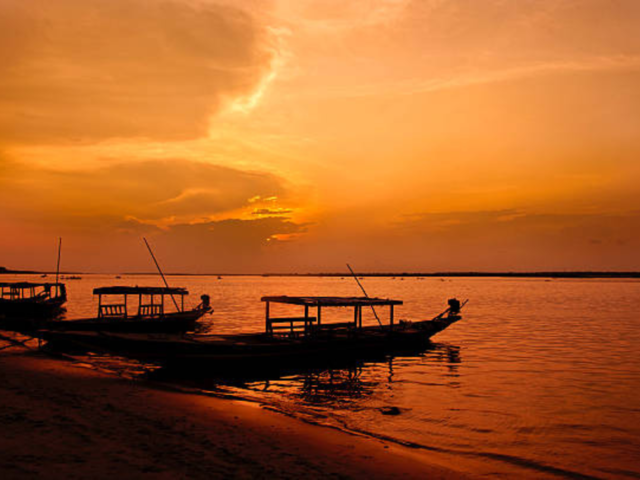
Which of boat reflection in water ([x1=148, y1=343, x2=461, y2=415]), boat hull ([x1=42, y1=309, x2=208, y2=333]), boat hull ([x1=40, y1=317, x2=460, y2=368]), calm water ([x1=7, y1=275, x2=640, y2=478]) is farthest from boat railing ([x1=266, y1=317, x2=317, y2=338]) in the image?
boat hull ([x1=42, y1=309, x2=208, y2=333])

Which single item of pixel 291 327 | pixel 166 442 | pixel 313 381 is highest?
pixel 291 327

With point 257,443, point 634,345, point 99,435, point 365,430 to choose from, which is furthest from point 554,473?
point 634,345

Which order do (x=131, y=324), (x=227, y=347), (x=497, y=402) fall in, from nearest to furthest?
(x=497, y=402), (x=227, y=347), (x=131, y=324)

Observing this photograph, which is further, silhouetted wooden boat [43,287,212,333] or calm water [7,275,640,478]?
silhouetted wooden boat [43,287,212,333]

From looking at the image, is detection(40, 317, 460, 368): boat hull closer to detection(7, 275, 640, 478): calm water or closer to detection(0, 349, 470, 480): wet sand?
detection(7, 275, 640, 478): calm water

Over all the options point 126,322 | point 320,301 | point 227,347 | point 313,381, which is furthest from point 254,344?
point 126,322

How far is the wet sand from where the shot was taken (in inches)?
316

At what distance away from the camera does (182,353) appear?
19281 mm

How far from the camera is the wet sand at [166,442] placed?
8031 millimetres

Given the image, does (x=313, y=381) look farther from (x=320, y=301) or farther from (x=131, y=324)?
(x=131, y=324)

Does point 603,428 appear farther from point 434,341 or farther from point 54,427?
point 434,341

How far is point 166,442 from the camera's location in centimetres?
959

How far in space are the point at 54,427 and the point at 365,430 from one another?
24.1 feet

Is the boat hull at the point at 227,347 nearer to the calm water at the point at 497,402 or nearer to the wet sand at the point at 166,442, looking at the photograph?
the calm water at the point at 497,402
